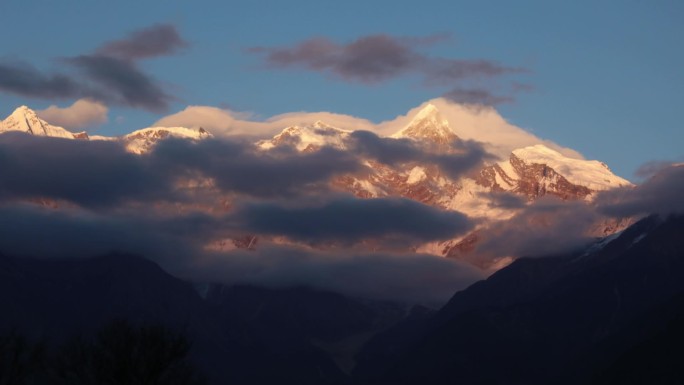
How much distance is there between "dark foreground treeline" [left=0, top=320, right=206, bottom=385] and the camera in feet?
352

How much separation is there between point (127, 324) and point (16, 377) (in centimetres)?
1351

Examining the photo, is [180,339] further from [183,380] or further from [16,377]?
[16,377]

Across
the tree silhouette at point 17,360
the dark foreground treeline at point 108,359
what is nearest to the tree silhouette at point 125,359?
the dark foreground treeline at point 108,359

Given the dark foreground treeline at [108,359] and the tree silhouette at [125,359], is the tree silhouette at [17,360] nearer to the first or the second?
the dark foreground treeline at [108,359]

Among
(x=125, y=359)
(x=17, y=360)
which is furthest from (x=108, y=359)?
(x=17, y=360)

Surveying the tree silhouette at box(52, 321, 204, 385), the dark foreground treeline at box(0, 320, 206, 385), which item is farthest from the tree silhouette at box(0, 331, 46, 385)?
the tree silhouette at box(52, 321, 204, 385)

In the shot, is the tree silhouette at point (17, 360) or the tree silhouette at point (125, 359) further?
the tree silhouette at point (125, 359)

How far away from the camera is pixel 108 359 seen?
10856cm

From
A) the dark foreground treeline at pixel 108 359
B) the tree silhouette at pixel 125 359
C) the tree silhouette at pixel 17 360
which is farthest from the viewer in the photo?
the tree silhouette at pixel 125 359

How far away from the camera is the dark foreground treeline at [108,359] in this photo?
4230 inches

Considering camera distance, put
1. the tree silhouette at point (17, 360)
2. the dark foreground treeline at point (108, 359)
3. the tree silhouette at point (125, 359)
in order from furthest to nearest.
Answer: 1. the tree silhouette at point (125, 359)
2. the dark foreground treeline at point (108, 359)
3. the tree silhouette at point (17, 360)

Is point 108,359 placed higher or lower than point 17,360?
higher

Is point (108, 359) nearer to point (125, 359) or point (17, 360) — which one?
point (125, 359)

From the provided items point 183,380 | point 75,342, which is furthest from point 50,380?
point 183,380
